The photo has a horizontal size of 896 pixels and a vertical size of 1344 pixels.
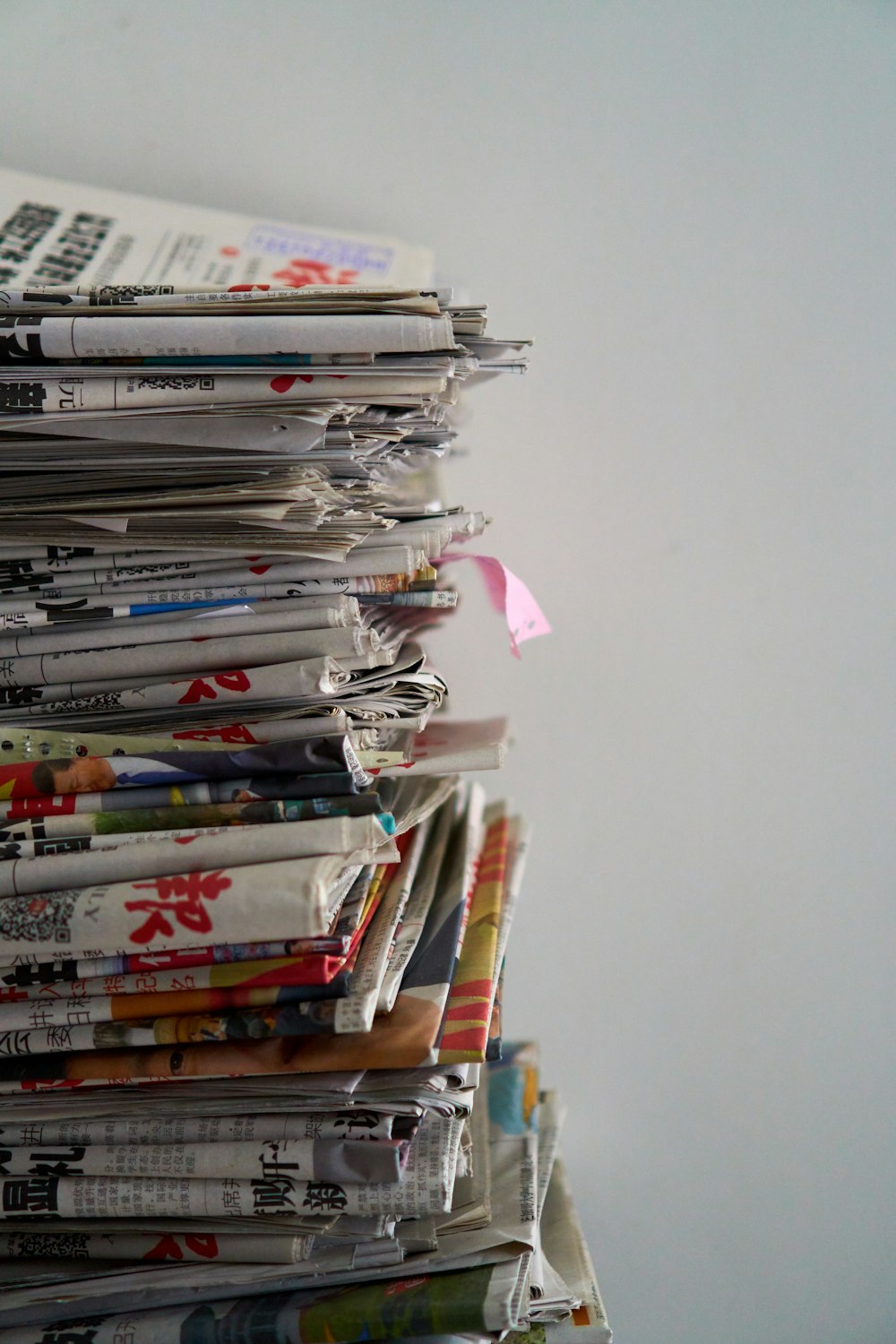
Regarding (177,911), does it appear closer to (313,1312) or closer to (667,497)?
(313,1312)

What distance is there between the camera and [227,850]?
1.60 ft

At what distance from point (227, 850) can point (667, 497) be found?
0.65m

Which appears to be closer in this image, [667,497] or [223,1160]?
[223,1160]

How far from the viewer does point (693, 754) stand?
980mm

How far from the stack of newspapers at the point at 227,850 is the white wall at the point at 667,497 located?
14.8 inches

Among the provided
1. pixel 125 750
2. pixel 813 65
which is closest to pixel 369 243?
pixel 813 65

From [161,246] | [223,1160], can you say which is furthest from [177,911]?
[161,246]

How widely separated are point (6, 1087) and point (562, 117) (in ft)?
3.18

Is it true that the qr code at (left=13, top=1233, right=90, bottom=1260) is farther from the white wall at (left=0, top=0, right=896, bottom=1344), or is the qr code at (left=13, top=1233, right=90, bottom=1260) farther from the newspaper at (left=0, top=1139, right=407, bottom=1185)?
the white wall at (left=0, top=0, right=896, bottom=1344)

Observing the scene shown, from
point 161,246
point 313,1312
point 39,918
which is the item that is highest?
point 161,246

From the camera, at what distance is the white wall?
92 cm

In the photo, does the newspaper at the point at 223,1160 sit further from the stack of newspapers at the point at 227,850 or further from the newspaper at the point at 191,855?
the newspaper at the point at 191,855

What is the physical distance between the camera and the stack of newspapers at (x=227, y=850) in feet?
1.63

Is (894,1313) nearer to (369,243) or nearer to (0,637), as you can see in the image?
(0,637)
